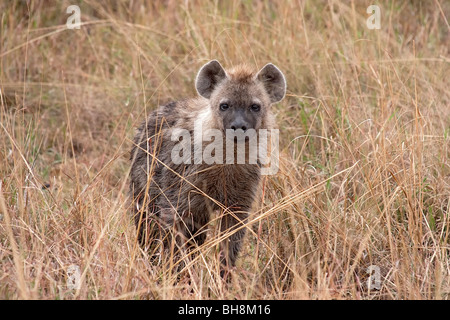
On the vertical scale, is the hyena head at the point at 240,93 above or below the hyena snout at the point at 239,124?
above

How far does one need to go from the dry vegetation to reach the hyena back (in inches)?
8.0

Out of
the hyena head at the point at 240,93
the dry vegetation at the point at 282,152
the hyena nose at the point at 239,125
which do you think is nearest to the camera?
the dry vegetation at the point at 282,152

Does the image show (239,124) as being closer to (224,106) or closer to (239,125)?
(239,125)

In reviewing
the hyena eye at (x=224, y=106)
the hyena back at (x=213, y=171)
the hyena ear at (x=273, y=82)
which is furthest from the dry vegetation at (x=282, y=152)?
the hyena eye at (x=224, y=106)

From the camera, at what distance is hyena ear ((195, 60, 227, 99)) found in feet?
15.7

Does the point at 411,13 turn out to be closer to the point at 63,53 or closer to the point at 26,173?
the point at 63,53

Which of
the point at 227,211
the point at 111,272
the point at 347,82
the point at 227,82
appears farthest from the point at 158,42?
the point at 111,272

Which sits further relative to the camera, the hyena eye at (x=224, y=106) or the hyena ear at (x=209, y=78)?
the hyena ear at (x=209, y=78)

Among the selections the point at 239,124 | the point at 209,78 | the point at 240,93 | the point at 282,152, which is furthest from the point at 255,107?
the point at 282,152

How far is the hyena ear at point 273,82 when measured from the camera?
4.86 m

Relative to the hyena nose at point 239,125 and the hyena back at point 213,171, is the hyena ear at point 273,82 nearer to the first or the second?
the hyena back at point 213,171

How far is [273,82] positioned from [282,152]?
65cm

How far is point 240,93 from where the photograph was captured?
4.63m

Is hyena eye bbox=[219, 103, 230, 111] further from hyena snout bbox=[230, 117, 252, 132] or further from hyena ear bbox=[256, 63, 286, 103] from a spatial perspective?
hyena ear bbox=[256, 63, 286, 103]
